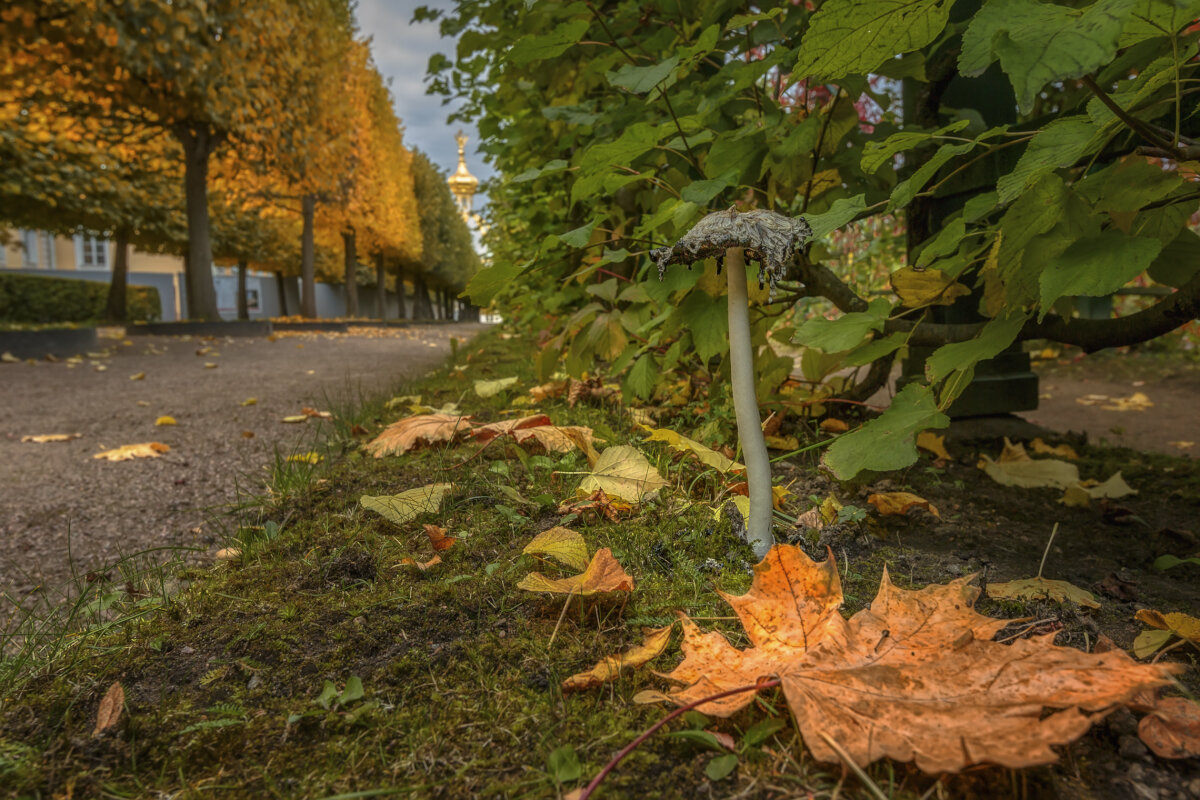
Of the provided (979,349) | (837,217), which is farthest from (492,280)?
(979,349)

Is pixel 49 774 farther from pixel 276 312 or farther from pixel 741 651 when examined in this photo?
pixel 276 312

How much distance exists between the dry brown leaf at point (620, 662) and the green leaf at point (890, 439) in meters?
0.43

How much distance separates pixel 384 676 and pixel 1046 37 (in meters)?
1.03

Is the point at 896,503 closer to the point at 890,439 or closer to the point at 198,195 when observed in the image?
the point at 890,439

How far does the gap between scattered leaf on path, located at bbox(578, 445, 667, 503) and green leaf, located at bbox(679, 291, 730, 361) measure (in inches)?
10.4

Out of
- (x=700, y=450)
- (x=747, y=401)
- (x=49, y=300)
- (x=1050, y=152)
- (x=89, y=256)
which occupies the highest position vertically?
(x=89, y=256)

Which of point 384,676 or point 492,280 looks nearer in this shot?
point 384,676

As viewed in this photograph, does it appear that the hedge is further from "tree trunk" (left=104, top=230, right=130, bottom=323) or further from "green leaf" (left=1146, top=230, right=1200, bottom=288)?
"green leaf" (left=1146, top=230, right=1200, bottom=288)

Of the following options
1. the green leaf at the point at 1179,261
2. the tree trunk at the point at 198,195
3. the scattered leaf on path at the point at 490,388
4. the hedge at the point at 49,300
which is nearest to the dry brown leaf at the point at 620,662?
the green leaf at the point at 1179,261

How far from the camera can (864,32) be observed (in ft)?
2.74

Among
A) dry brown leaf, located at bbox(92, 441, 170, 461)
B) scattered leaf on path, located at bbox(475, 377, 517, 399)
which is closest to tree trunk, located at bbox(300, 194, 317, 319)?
dry brown leaf, located at bbox(92, 441, 170, 461)

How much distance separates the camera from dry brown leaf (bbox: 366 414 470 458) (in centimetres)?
187

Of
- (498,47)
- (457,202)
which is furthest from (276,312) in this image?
(498,47)

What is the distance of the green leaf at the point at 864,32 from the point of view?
0.81 m
